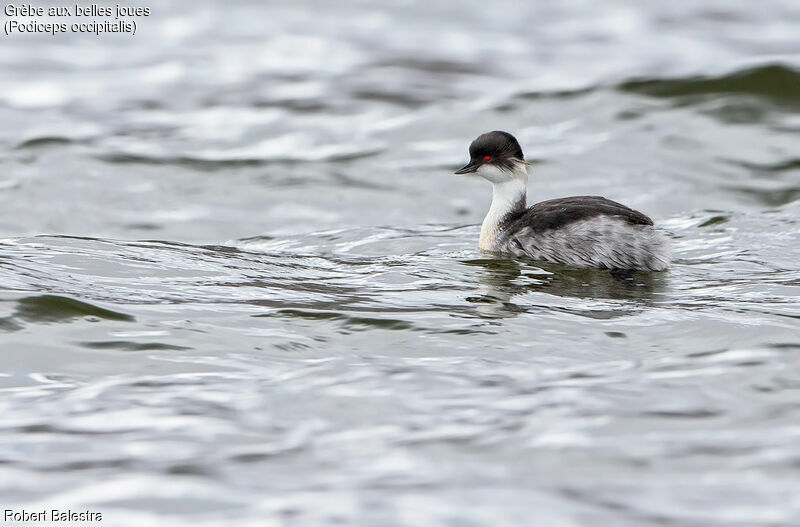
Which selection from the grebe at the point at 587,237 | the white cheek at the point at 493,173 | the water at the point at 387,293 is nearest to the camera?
the water at the point at 387,293

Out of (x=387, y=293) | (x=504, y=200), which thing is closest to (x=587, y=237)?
(x=504, y=200)

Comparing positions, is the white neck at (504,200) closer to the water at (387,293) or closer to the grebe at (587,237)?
the grebe at (587,237)

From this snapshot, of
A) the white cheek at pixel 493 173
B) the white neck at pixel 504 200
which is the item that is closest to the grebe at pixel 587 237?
the white neck at pixel 504 200

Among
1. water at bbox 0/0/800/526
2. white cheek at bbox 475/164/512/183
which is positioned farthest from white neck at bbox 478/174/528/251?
water at bbox 0/0/800/526

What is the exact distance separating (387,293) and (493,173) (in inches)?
74.7

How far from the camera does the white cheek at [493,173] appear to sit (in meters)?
9.39

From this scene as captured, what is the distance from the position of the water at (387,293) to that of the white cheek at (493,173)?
2.20ft

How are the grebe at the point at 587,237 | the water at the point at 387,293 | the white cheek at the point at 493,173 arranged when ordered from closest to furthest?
the water at the point at 387,293 < the grebe at the point at 587,237 < the white cheek at the point at 493,173

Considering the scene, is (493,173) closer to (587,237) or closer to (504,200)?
(504,200)

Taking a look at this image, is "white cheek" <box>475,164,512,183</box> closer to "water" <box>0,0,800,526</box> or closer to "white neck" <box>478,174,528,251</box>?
"white neck" <box>478,174,528,251</box>

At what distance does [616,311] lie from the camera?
7.37m

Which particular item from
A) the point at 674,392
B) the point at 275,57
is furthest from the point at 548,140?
the point at 674,392

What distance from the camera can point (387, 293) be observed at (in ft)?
25.9

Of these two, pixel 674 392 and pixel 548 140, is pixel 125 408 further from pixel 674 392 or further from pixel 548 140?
pixel 548 140
